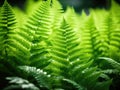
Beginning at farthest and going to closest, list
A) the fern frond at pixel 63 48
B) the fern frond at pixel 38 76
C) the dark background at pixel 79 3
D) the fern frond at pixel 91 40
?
the dark background at pixel 79 3 → the fern frond at pixel 91 40 → the fern frond at pixel 63 48 → the fern frond at pixel 38 76

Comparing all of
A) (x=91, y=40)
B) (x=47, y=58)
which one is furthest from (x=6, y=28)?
(x=91, y=40)

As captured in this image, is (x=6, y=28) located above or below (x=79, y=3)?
above

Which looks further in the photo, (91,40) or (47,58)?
(91,40)

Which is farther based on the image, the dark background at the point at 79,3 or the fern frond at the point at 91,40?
the dark background at the point at 79,3

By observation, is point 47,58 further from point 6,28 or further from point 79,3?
point 79,3

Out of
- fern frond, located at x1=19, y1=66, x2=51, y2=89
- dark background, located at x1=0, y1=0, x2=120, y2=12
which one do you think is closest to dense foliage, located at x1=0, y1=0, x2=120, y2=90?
fern frond, located at x1=19, y1=66, x2=51, y2=89

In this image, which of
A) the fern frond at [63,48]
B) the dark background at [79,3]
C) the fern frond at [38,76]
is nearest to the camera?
the fern frond at [38,76]

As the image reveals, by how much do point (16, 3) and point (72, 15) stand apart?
4.58m

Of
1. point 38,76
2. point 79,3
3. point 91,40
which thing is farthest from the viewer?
point 79,3

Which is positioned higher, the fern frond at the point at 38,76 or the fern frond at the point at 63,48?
the fern frond at the point at 63,48

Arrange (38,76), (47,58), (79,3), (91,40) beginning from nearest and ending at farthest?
(38,76)
(47,58)
(91,40)
(79,3)

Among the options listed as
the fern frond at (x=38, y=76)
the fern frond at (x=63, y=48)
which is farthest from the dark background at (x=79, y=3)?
the fern frond at (x=38, y=76)

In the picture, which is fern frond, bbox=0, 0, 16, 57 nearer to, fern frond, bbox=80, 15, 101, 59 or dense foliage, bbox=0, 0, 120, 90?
Result: dense foliage, bbox=0, 0, 120, 90

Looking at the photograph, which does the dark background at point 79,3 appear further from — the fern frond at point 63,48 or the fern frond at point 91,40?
the fern frond at point 63,48
